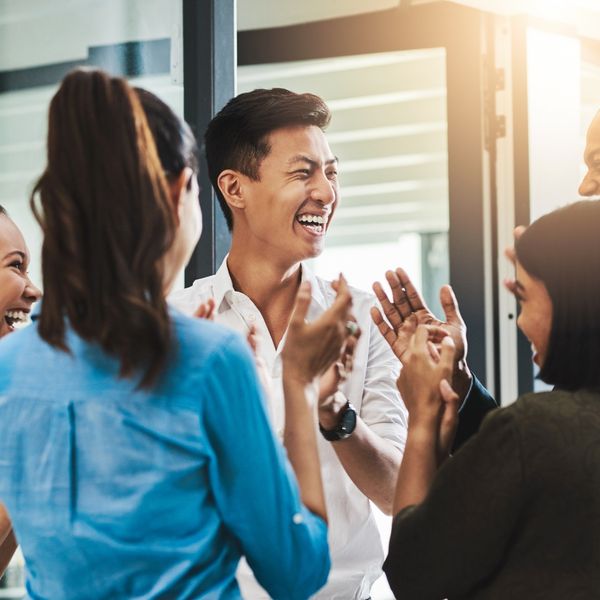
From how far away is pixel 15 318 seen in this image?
1.90 meters

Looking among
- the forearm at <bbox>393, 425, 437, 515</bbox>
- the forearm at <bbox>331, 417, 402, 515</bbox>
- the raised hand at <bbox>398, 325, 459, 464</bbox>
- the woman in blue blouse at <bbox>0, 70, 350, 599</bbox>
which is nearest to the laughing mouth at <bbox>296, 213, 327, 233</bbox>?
the forearm at <bbox>331, 417, 402, 515</bbox>

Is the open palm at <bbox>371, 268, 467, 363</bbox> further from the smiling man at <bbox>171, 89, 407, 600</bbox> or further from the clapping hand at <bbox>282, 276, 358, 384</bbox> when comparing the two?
the clapping hand at <bbox>282, 276, 358, 384</bbox>

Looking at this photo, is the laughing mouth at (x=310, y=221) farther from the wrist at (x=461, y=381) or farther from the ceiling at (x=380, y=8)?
the ceiling at (x=380, y=8)

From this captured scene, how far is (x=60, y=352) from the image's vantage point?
1.13 meters

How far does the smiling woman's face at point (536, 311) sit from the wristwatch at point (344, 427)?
0.37 m

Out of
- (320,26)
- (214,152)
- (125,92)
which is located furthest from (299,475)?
(320,26)

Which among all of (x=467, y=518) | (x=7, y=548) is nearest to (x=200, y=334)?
(x=467, y=518)

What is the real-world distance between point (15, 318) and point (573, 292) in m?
1.06

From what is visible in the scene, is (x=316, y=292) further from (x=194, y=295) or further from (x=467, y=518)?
(x=467, y=518)

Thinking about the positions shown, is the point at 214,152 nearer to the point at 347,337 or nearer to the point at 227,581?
the point at 347,337

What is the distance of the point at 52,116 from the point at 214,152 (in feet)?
3.53

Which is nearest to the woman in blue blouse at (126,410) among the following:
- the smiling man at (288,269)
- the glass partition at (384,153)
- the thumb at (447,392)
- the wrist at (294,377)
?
the wrist at (294,377)

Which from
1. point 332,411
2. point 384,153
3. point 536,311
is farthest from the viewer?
point 384,153

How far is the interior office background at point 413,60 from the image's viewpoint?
242 centimetres
